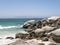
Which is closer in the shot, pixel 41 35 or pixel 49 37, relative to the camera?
pixel 49 37

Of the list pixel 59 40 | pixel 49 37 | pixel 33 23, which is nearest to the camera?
pixel 59 40

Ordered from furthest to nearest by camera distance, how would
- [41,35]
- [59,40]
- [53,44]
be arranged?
1. [41,35]
2. [59,40]
3. [53,44]

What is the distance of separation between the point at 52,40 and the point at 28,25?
15004 millimetres

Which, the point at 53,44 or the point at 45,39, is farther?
the point at 45,39

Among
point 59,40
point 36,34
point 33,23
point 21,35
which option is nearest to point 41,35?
point 36,34

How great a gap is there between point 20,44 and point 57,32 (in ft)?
10.3

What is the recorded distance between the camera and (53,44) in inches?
396

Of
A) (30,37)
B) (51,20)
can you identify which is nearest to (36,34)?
(30,37)

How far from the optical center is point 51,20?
58.9 feet

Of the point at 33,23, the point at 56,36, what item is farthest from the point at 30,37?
the point at 33,23

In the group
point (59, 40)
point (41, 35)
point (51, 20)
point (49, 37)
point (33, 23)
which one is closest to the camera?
point (59, 40)

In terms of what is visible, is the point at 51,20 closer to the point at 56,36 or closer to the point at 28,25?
the point at 56,36

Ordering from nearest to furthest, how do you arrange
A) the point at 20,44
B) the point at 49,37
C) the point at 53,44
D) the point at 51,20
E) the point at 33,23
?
1. the point at 20,44
2. the point at 53,44
3. the point at 49,37
4. the point at 51,20
5. the point at 33,23

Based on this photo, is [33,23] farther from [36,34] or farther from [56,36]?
[56,36]
